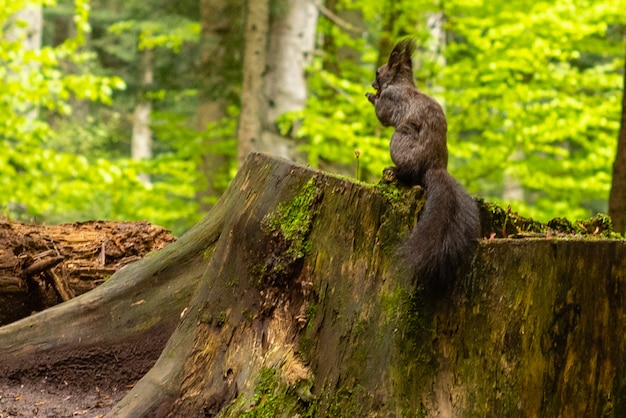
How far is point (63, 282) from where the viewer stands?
406 centimetres

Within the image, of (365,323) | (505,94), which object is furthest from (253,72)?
(365,323)

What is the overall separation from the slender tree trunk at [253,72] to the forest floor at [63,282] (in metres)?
3.53

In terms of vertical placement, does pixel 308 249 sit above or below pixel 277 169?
below

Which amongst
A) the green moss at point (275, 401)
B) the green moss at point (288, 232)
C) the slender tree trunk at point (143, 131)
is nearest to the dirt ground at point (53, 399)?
the green moss at point (275, 401)

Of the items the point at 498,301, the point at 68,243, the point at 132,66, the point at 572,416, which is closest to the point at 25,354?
the point at 68,243

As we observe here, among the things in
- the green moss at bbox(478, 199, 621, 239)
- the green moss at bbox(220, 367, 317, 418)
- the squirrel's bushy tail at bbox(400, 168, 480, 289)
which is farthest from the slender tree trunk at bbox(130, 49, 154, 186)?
the squirrel's bushy tail at bbox(400, 168, 480, 289)

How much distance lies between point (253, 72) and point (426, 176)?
5.65m

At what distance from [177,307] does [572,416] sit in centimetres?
202

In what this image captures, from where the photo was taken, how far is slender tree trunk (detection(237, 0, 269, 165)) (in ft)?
26.7

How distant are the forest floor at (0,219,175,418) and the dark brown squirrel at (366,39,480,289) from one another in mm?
1675

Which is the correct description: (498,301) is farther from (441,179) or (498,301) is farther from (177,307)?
(177,307)

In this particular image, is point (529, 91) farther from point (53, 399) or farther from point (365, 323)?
point (53, 399)

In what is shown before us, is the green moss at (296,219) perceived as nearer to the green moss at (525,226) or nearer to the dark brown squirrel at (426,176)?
the dark brown squirrel at (426,176)

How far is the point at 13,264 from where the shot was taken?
12.9 ft
